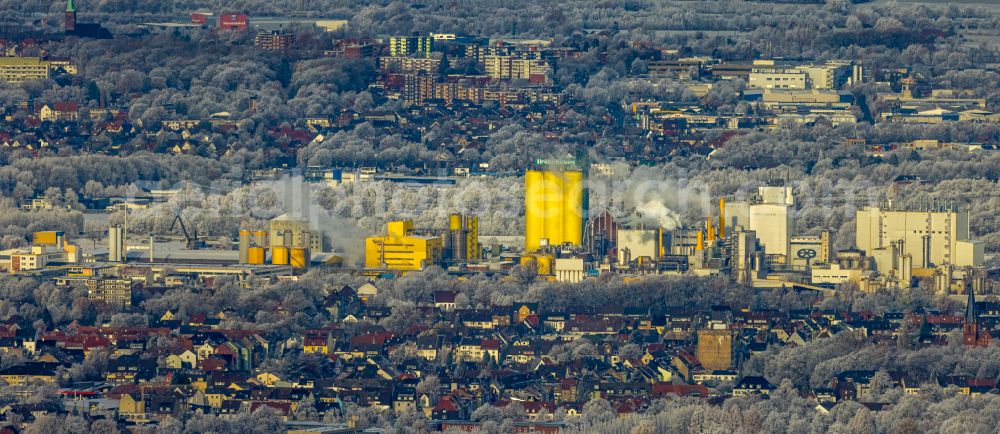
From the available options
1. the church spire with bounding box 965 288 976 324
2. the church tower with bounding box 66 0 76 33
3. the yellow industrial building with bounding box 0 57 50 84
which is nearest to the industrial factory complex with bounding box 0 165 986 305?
the church spire with bounding box 965 288 976 324

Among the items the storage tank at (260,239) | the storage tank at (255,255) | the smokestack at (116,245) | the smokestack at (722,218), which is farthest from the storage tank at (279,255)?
the smokestack at (722,218)

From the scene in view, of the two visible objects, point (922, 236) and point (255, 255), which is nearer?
point (255, 255)

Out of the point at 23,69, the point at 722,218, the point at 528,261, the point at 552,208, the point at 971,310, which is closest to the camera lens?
the point at 971,310

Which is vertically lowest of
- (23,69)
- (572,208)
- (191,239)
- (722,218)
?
(191,239)

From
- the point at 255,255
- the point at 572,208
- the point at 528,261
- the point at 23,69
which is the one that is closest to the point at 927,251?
the point at 528,261

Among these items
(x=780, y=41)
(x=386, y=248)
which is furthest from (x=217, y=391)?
(x=780, y=41)

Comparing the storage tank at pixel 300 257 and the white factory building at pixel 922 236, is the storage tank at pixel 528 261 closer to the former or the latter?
the storage tank at pixel 300 257

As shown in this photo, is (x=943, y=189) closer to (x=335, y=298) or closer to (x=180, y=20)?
(x=335, y=298)

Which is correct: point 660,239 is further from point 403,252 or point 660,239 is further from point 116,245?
point 116,245
